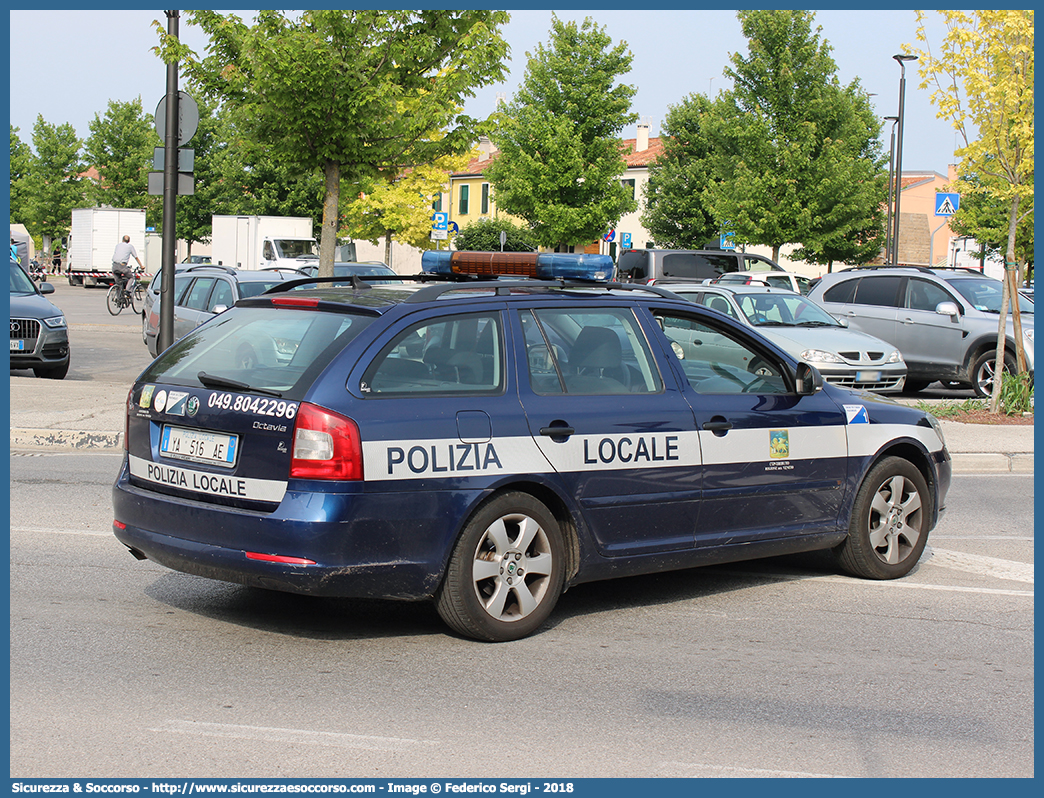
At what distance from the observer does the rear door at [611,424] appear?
217 inches

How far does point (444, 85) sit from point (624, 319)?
10730 mm

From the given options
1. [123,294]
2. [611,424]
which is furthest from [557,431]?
[123,294]

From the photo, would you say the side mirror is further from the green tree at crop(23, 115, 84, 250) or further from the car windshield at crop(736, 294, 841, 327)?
the green tree at crop(23, 115, 84, 250)

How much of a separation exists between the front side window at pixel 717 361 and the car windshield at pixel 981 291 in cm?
Answer: 1134

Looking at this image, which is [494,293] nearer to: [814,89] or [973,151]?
[973,151]

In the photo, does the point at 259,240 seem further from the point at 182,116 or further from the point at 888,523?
the point at 888,523

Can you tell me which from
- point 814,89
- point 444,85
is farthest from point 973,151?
point 814,89

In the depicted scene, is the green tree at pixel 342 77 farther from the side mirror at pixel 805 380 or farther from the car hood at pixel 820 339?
the side mirror at pixel 805 380

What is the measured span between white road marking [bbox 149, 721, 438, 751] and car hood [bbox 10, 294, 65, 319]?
12.5 metres

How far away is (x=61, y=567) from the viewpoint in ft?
21.3

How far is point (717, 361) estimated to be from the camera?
248 inches

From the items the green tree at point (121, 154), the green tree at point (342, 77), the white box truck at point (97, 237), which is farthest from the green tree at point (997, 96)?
the green tree at point (121, 154)

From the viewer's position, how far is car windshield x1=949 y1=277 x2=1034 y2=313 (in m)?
16.7

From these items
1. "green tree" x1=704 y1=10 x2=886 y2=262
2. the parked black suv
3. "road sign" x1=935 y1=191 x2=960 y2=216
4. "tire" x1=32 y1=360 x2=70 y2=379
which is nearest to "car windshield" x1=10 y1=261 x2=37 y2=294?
"tire" x1=32 y1=360 x2=70 y2=379
